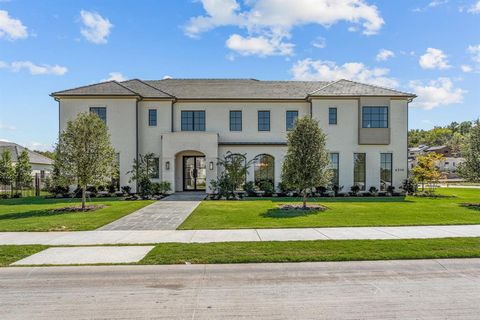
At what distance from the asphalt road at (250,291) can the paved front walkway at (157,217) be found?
15.0 ft

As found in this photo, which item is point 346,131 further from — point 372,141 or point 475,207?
point 475,207

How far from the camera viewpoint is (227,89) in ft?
81.4

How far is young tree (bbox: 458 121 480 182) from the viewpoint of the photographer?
1692cm

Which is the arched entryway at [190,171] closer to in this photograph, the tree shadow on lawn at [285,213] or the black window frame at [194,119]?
the black window frame at [194,119]

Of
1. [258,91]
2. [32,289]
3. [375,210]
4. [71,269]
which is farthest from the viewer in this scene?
[258,91]

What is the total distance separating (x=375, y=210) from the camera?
14766 mm

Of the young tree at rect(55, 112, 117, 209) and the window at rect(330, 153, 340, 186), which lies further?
the window at rect(330, 153, 340, 186)

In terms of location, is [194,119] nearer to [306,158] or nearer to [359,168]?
[306,158]

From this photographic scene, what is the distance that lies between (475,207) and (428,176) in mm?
8146

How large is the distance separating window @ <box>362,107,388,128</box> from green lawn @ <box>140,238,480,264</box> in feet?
50.1

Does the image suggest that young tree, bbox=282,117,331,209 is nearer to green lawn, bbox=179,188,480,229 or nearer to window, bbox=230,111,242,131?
green lawn, bbox=179,188,480,229

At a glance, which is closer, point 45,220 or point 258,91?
point 45,220

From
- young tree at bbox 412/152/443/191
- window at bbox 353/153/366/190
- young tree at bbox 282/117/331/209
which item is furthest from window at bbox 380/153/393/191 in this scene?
young tree at bbox 282/117/331/209

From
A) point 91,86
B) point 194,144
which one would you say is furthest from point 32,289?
point 91,86
